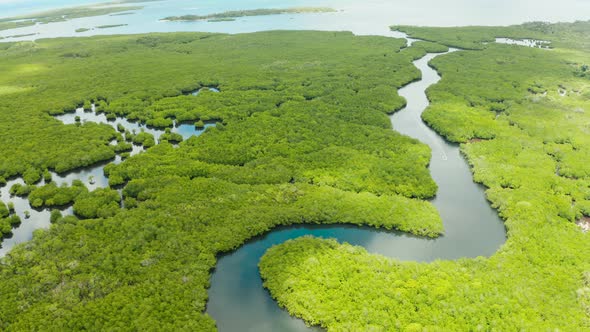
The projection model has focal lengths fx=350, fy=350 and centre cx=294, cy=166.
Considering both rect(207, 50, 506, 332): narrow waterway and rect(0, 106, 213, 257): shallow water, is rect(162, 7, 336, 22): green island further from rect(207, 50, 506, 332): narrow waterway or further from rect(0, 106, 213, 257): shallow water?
rect(207, 50, 506, 332): narrow waterway

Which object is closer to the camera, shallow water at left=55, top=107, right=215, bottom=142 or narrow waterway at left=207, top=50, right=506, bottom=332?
→ narrow waterway at left=207, top=50, right=506, bottom=332

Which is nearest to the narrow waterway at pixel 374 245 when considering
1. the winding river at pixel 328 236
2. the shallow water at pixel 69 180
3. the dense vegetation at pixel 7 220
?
the winding river at pixel 328 236

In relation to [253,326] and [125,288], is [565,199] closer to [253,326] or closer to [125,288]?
[253,326]

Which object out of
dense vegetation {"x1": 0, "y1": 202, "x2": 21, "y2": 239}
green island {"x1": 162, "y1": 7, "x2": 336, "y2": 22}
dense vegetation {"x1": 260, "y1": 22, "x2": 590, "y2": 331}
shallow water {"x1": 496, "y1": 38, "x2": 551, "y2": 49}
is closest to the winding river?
dense vegetation {"x1": 0, "y1": 202, "x2": 21, "y2": 239}

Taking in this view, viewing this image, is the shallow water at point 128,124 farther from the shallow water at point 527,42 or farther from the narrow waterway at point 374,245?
the shallow water at point 527,42

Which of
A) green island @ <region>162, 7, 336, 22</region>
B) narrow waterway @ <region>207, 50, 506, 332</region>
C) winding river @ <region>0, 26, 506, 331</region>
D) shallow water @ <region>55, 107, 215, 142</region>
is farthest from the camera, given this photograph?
green island @ <region>162, 7, 336, 22</region>

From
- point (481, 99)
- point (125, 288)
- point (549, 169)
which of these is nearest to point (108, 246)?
point (125, 288)

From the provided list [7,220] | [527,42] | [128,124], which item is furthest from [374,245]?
[527,42]
